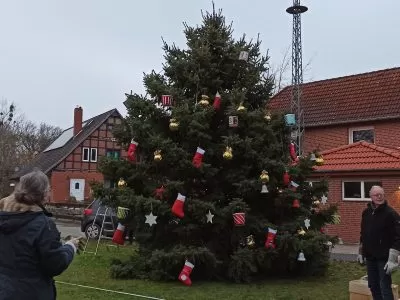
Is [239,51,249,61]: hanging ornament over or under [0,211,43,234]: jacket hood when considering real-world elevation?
over

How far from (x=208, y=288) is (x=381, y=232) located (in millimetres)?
3653

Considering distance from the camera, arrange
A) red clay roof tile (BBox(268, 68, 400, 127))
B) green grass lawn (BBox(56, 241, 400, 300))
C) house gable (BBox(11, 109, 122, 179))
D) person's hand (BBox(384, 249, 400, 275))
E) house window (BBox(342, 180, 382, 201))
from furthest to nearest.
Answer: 1. house gable (BBox(11, 109, 122, 179))
2. red clay roof tile (BBox(268, 68, 400, 127))
3. house window (BBox(342, 180, 382, 201))
4. green grass lawn (BBox(56, 241, 400, 300))
5. person's hand (BBox(384, 249, 400, 275))

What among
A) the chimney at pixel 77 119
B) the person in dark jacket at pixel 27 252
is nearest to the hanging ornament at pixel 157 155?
the person in dark jacket at pixel 27 252

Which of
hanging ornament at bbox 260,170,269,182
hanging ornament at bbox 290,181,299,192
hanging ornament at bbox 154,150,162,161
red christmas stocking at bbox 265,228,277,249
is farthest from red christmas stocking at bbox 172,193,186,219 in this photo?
hanging ornament at bbox 290,181,299,192

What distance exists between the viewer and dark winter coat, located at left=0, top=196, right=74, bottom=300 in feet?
13.2

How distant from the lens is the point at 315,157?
1145 cm

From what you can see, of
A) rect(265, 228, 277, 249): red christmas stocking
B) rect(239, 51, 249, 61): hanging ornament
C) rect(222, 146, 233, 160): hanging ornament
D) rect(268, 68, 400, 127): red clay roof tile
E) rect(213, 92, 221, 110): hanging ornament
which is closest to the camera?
rect(222, 146, 233, 160): hanging ornament

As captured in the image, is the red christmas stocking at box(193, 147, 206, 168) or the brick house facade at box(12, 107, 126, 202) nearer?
the red christmas stocking at box(193, 147, 206, 168)

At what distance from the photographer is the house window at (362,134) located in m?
25.2

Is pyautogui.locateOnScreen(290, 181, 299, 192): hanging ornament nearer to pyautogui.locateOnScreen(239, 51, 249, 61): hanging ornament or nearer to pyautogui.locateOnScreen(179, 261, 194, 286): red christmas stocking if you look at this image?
pyautogui.locateOnScreen(179, 261, 194, 286): red christmas stocking

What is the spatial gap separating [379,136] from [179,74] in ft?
51.8

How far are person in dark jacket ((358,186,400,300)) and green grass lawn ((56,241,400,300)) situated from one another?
1717 mm

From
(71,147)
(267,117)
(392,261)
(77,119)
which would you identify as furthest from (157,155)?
(77,119)

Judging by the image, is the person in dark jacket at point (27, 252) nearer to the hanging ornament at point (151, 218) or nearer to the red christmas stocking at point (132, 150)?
the hanging ornament at point (151, 218)
